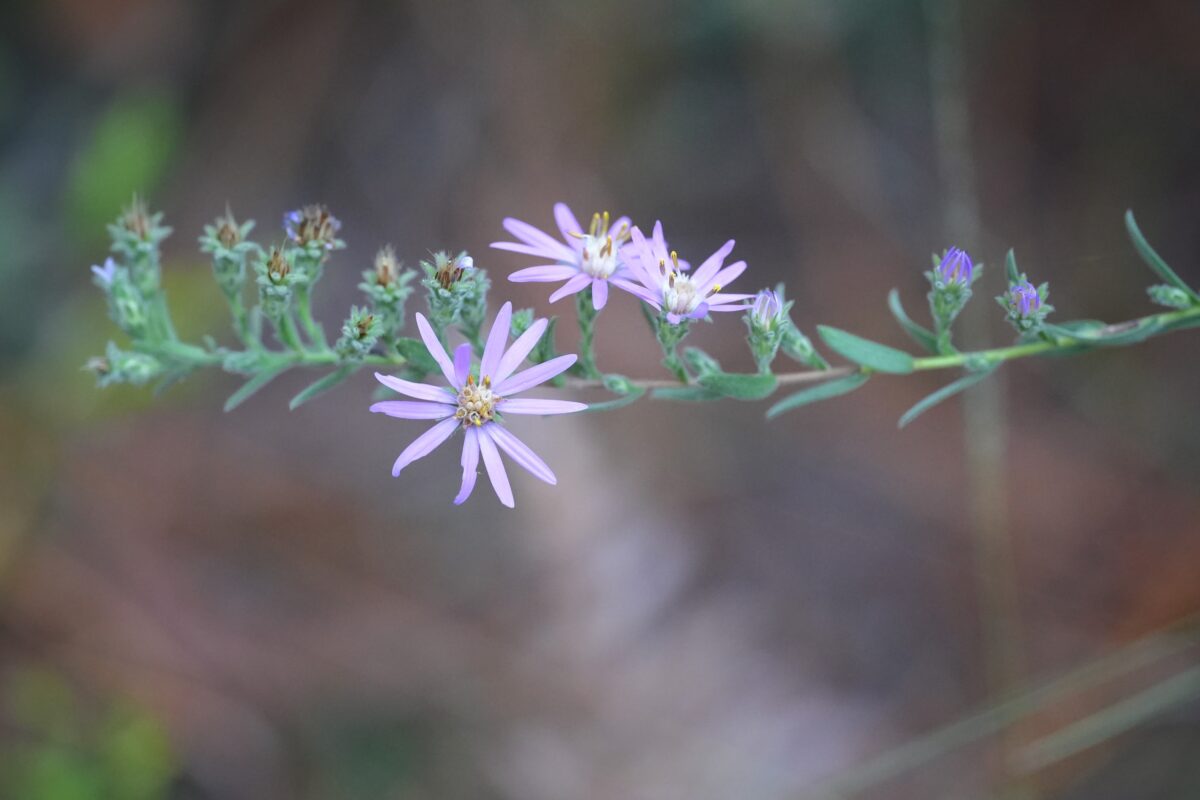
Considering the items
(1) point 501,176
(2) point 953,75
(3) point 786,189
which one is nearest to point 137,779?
(1) point 501,176

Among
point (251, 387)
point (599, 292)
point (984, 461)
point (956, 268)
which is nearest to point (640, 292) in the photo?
point (599, 292)

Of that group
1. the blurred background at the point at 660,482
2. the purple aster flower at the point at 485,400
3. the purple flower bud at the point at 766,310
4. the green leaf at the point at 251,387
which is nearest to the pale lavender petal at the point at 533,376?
the purple aster flower at the point at 485,400

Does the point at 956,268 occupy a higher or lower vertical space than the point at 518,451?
higher

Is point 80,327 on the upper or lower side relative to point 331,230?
upper

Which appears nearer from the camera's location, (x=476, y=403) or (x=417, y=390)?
(x=417, y=390)

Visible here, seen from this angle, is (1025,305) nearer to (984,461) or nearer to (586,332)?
(586,332)

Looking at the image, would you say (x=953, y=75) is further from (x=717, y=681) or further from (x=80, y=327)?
(x=80, y=327)
